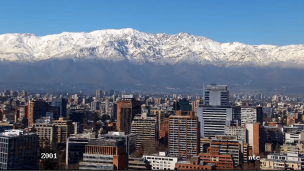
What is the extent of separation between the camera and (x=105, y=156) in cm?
1097

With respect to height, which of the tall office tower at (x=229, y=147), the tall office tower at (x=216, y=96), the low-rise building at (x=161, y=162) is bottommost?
the low-rise building at (x=161, y=162)

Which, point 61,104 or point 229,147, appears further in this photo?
point 61,104

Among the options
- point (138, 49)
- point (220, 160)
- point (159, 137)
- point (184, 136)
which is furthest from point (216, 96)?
point (138, 49)

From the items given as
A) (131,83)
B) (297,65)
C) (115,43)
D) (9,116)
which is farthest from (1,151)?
(115,43)

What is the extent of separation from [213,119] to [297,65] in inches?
976

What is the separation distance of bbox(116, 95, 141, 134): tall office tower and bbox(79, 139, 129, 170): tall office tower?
1092cm

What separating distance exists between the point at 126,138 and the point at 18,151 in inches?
207

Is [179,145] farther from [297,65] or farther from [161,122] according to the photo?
[297,65]

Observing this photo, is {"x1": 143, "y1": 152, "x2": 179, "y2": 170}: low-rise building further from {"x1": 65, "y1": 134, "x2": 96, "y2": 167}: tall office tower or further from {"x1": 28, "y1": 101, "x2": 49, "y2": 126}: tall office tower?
{"x1": 28, "y1": 101, "x2": 49, "y2": 126}: tall office tower

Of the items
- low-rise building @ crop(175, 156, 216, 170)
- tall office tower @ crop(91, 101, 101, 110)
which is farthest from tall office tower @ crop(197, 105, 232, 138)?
tall office tower @ crop(91, 101, 101, 110)

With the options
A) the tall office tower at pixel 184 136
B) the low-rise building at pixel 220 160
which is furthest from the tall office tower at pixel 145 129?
the low-rise building at pixel 220 160

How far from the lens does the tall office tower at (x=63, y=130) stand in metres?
19.8

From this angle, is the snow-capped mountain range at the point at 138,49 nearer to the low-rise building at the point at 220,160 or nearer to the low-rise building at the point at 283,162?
the low-rise building at the point at 283,162

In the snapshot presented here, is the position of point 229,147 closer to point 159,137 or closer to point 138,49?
point 159,137
